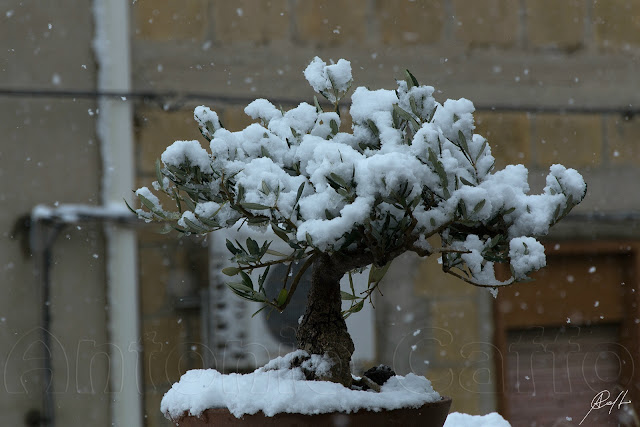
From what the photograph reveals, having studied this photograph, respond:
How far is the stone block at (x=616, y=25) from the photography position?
3824mm

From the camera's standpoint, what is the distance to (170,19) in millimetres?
3277

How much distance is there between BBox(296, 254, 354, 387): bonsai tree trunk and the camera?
1.15 m

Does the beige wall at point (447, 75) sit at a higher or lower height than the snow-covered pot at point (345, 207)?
higher

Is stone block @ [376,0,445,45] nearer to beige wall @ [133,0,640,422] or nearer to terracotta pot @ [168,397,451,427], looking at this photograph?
beige wall @ [133,0,640,422]

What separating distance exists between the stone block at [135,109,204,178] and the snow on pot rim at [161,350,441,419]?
2.15 meters

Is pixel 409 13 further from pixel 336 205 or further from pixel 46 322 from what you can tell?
pixel 336 205

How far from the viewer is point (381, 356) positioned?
331cm

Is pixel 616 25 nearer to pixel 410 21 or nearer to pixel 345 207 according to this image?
pixel 410 21

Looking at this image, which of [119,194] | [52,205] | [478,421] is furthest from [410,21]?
[478,421]

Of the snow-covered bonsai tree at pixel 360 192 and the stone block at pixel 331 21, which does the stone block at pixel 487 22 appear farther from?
the snow-covered bonsai tree at pixel 360 192

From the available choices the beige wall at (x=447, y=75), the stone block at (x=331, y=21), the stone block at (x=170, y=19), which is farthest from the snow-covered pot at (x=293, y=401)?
the stone block at (x=331, y=21)

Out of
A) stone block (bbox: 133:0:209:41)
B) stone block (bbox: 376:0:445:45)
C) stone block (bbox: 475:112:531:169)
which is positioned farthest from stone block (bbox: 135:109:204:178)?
stone block (bbox: 475:112:531:169)

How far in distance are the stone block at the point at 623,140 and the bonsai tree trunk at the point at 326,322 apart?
114 inches

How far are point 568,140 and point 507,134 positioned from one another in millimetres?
322
